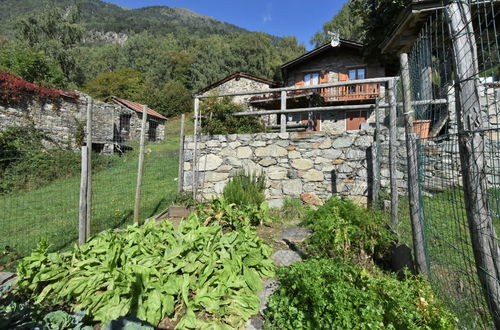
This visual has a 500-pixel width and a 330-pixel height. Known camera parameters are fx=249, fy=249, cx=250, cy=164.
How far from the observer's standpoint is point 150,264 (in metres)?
2.23

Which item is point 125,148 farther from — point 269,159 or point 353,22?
point 353,22

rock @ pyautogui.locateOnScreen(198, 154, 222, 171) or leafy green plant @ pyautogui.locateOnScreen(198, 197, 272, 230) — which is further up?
rock @ pyautogui.locateOnScreen(198, 154, 222, 171)

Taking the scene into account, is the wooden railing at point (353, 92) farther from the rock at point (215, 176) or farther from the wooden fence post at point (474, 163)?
the wooden fence post at point (474, 163)

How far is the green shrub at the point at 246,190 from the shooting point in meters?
4.32

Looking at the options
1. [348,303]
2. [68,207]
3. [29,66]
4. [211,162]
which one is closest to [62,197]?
[68,207]

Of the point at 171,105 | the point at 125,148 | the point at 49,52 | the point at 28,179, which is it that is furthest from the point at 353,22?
the point at 28,179

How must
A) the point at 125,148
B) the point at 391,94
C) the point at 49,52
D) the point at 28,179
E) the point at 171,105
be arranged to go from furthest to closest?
the point at 171,105 → the point at 49,52 → the point at 125,148 → the point at 28,179 → the point at 391,94

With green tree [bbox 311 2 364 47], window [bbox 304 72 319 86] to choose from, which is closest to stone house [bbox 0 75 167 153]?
window [bbox 304 72 319 86]

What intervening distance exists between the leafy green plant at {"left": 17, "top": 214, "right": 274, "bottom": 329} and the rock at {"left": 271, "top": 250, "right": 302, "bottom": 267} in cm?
15

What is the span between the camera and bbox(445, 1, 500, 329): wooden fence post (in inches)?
48.7

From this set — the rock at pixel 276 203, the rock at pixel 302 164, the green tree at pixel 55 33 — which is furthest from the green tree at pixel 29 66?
the rock at pixel 302 164

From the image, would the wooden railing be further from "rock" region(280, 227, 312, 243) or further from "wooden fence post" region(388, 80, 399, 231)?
"rock" region(280, 227, 312, 243)

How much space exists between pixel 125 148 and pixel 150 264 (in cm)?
1224

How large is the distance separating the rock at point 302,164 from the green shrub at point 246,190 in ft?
2.26
